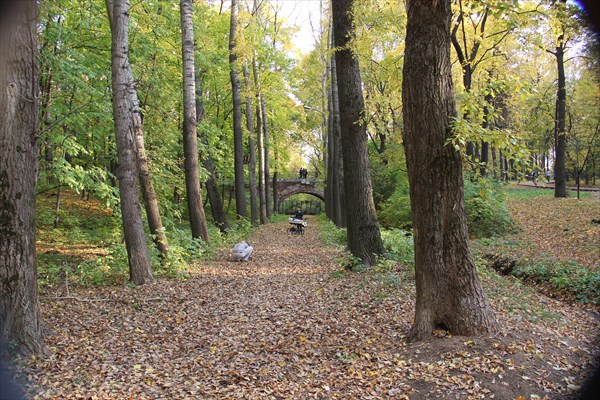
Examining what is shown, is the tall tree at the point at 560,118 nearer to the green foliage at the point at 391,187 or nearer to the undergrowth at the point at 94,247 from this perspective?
the green foliage at the point at 391,187

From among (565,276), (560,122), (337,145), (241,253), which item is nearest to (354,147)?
(241,253)

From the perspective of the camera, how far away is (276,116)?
3022cm

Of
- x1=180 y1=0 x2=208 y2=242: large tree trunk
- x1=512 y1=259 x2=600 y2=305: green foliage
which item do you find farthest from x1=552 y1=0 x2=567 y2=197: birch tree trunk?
x1=180 y1=0 x2=208 y2=242: large tree trunk

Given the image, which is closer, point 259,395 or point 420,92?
point 259,395

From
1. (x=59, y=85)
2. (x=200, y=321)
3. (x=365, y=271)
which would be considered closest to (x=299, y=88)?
(x=59, y=85)

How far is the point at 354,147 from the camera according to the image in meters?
9.13

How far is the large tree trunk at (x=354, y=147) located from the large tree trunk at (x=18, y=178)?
6094mm

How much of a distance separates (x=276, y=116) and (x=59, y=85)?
20844 millimetres

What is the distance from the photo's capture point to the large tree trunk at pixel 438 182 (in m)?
4.44

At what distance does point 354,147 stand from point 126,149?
4.93 m

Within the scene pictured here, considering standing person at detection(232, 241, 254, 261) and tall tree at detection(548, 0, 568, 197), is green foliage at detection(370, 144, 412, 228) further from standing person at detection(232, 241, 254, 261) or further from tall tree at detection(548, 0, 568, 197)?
standing person at detection(232, 241, 254, 261)

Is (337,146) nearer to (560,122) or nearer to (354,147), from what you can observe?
(354,147)

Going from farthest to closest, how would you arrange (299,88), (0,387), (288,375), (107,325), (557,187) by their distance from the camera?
(299,88)
(557,187)
(107,325)
(288,375)
(0,387)

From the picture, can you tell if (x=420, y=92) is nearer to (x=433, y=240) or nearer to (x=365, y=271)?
(x=433, y=240)
